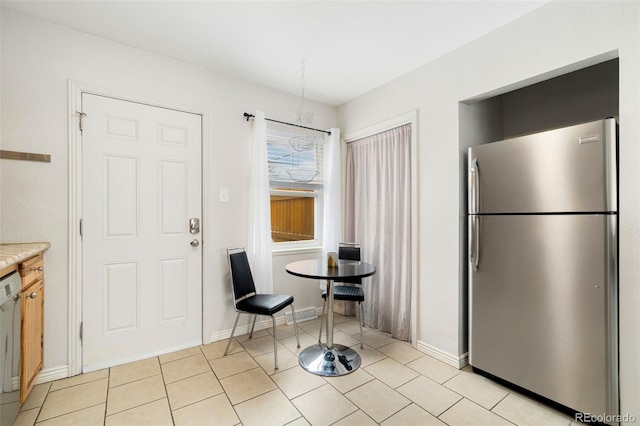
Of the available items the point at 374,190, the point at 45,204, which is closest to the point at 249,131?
the point at 374,190

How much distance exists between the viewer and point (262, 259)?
2967 millimetres

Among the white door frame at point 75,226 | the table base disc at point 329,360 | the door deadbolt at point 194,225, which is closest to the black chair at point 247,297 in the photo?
the table base disc at point 329,360

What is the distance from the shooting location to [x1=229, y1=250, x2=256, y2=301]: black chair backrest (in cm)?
262

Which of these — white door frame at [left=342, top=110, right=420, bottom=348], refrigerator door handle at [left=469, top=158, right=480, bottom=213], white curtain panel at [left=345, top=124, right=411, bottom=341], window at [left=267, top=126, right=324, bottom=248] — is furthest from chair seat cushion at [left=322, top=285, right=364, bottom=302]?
refrigerator door handle at [left=469, top=158, right=480, bottom=213]

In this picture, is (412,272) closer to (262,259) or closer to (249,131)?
(262,259)

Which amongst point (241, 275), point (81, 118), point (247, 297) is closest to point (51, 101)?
point (81, 118)

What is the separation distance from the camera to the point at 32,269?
182 cm

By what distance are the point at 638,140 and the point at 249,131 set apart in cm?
288

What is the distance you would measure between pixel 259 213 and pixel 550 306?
2431 mm

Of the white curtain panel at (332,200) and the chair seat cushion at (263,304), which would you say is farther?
the white curtain panel at (332,200)

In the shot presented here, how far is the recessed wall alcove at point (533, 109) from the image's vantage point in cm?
217

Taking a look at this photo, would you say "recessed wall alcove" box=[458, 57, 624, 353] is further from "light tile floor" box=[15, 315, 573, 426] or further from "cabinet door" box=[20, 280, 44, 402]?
"cabinet door" box=[20, 280, 44, 402]

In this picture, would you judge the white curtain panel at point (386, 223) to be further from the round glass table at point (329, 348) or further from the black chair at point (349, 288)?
the round glass table at point (329, 348)

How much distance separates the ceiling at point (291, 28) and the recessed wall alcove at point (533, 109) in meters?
0.58
